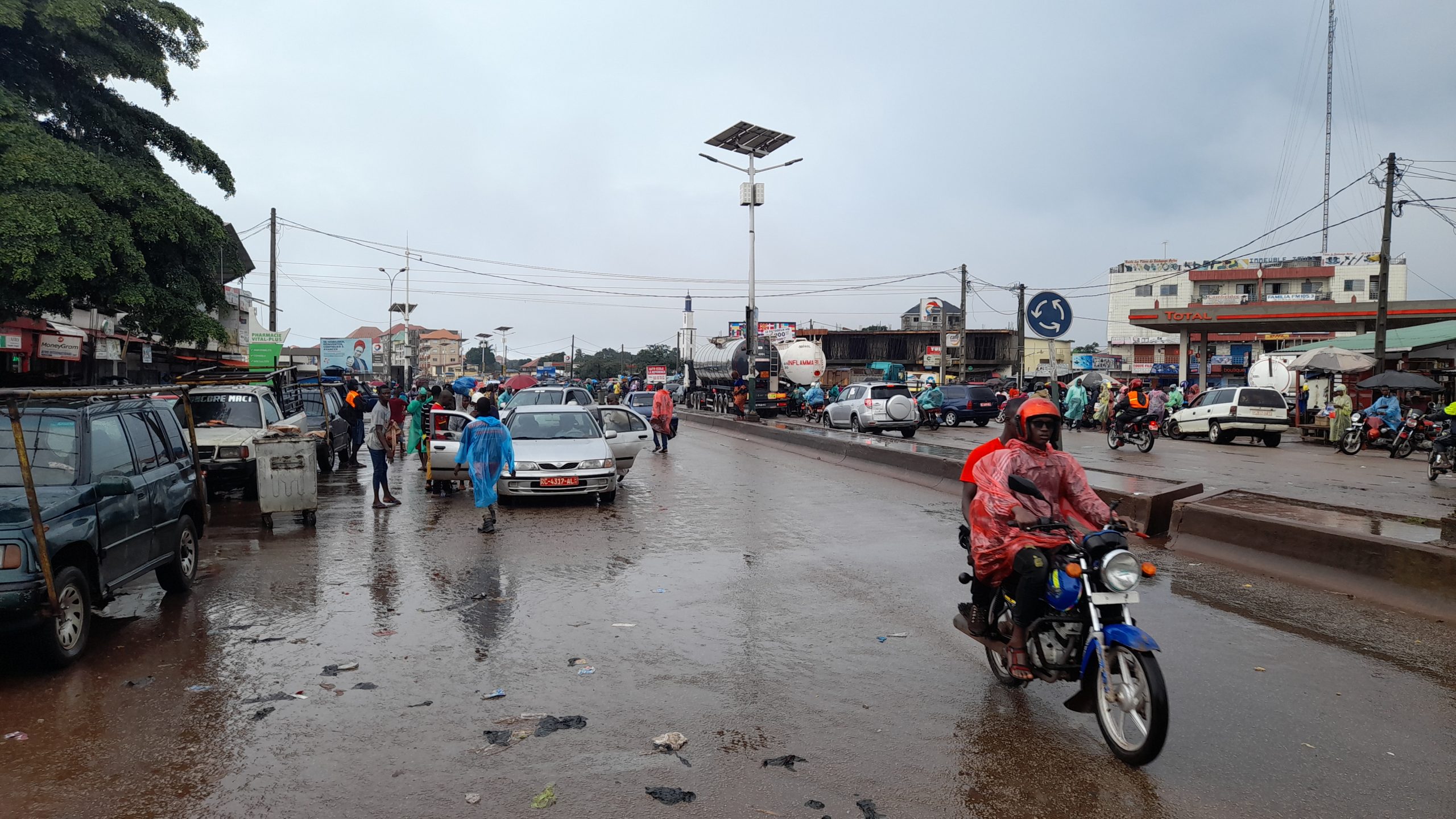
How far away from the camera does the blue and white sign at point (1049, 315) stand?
455 inches

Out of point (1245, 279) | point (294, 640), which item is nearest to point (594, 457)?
point (294, 640)

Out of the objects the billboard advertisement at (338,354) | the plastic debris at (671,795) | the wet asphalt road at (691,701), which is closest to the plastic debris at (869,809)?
the wet asphalt road at (691,701)

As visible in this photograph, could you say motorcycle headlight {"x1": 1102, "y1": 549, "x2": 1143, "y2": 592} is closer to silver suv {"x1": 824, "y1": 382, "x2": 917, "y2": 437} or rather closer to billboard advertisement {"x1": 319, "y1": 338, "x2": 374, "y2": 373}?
silver suv {"x1": 824, "y1": 382, "x2": 917, "y2": 437}

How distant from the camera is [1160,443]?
25.6 meters

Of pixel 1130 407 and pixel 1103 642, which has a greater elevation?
pixel 1130 407

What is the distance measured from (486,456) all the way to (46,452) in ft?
16.9

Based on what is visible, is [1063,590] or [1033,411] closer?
[1063,590]

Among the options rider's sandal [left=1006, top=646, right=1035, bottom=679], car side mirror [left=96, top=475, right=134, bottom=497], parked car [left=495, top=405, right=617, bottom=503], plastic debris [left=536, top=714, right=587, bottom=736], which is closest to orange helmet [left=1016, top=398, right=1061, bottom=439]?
rider's sandal [left=1006, top=646, right=1035, bottom=679]

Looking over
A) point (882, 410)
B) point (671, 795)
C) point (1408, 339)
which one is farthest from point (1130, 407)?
point (671, 795)

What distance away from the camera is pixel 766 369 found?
138 feet

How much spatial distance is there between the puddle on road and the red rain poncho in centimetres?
495

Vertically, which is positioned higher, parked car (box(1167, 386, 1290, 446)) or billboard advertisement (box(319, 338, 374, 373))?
billboard advertisement (box(319, 338, 374, 373))

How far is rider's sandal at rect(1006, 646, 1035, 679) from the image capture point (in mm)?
4680

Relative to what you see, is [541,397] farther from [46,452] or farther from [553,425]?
[46,452]
